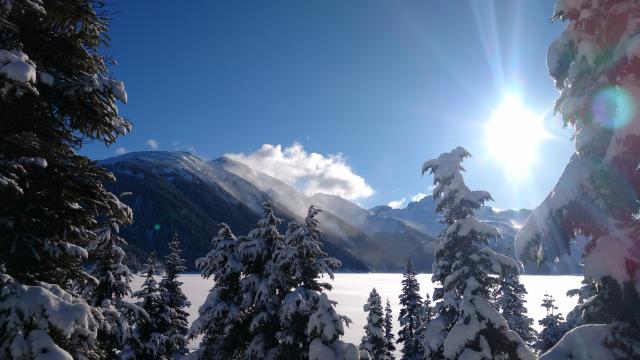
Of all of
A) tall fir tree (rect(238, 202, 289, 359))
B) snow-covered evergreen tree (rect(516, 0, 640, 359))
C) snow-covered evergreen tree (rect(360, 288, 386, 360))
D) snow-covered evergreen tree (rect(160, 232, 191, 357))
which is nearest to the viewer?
snow-covered evergreen tree (rect(516, 0, 640, 359))

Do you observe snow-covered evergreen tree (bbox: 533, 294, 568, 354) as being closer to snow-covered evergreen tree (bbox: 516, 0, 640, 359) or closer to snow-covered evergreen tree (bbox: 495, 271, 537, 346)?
snow-covered evergreen tree (bbox: 495, 271, 537, 346)

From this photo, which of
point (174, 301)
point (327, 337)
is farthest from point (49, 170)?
point (174, 301)

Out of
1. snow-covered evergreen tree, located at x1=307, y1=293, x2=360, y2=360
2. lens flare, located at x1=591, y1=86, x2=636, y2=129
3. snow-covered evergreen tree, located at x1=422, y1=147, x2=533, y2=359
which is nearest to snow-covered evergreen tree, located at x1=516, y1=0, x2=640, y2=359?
lens flare, located at x1=591, y1=86, x2=636, y2=129

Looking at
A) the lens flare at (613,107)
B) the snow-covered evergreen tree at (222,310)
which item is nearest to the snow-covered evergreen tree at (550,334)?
the snow-covered evergreen tree at (222,310)

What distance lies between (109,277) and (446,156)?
48.5 ft

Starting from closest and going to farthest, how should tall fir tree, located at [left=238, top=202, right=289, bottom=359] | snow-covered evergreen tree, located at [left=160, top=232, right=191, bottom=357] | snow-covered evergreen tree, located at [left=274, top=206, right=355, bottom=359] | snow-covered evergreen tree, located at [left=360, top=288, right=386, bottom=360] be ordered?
snow-covered evergreen tree, located at [left=274, top=206, right=355, bottom=359] < tall fir tree, located at [left=238, top=202, right=289, bottom=359] < snow-covered evergreen tree, located at [left=160, top=232, right=191, bottom=357] < snow-covered evergreen tree, located at [left=360, top=288, right=386, bottom=360]

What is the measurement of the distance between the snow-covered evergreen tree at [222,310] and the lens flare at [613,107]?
15.2 m

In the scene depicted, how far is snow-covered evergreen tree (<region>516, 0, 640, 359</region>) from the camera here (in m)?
5.59

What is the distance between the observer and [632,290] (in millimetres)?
5641

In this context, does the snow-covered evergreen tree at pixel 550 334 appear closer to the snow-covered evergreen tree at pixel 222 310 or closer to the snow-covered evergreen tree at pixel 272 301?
the snow-covered evergreen tree at pixel 272 301

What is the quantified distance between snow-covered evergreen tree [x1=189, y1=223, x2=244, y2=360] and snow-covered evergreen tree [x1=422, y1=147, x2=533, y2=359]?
8099 mm

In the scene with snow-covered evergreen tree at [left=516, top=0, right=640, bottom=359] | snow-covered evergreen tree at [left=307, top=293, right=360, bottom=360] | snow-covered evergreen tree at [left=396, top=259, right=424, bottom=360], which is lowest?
snow-covered evergreen tree at [left=307, top=293, right=360, bottom=360]

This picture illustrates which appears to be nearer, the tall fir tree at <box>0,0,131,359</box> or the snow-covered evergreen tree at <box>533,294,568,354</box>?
the tall fir tree at <box>0,0,131,359</box>

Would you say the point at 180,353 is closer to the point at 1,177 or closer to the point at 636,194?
the point at 1,177
